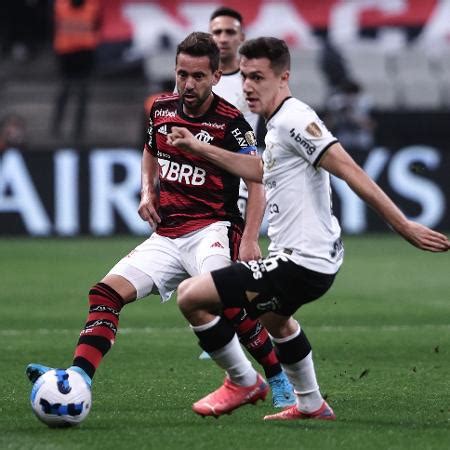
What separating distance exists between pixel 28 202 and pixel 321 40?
37.5ft

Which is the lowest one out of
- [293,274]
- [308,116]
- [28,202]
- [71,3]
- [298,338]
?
[28,202]

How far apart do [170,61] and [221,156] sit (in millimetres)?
19102

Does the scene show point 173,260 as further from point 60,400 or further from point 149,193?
point 60,400

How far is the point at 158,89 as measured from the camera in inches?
854

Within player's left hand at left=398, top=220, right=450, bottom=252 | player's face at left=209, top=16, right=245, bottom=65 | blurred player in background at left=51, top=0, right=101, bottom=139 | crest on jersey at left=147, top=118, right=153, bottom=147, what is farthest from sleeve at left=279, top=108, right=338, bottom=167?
blurred player in background at left=51, top=0, right=101, bottom=139

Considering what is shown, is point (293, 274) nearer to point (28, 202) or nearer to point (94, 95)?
point (28, 202)

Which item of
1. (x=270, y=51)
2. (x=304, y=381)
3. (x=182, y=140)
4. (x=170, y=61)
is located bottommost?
(x=170, y=61)

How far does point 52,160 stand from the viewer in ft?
57.2

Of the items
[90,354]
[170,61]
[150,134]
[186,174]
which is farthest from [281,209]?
[170,61]

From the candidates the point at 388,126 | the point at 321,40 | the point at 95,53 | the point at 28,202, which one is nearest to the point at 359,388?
the point at 28,202

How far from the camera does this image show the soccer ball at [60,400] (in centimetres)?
592

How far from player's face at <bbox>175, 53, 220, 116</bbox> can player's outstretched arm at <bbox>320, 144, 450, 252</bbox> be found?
1065 mm

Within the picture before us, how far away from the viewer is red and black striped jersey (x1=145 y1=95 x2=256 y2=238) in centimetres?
674

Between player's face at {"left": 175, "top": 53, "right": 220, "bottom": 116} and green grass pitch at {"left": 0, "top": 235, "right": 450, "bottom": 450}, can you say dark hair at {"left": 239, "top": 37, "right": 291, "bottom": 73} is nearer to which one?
player's face at {"left": 175, "top": 53, "right": 220, "bottom": 116}
